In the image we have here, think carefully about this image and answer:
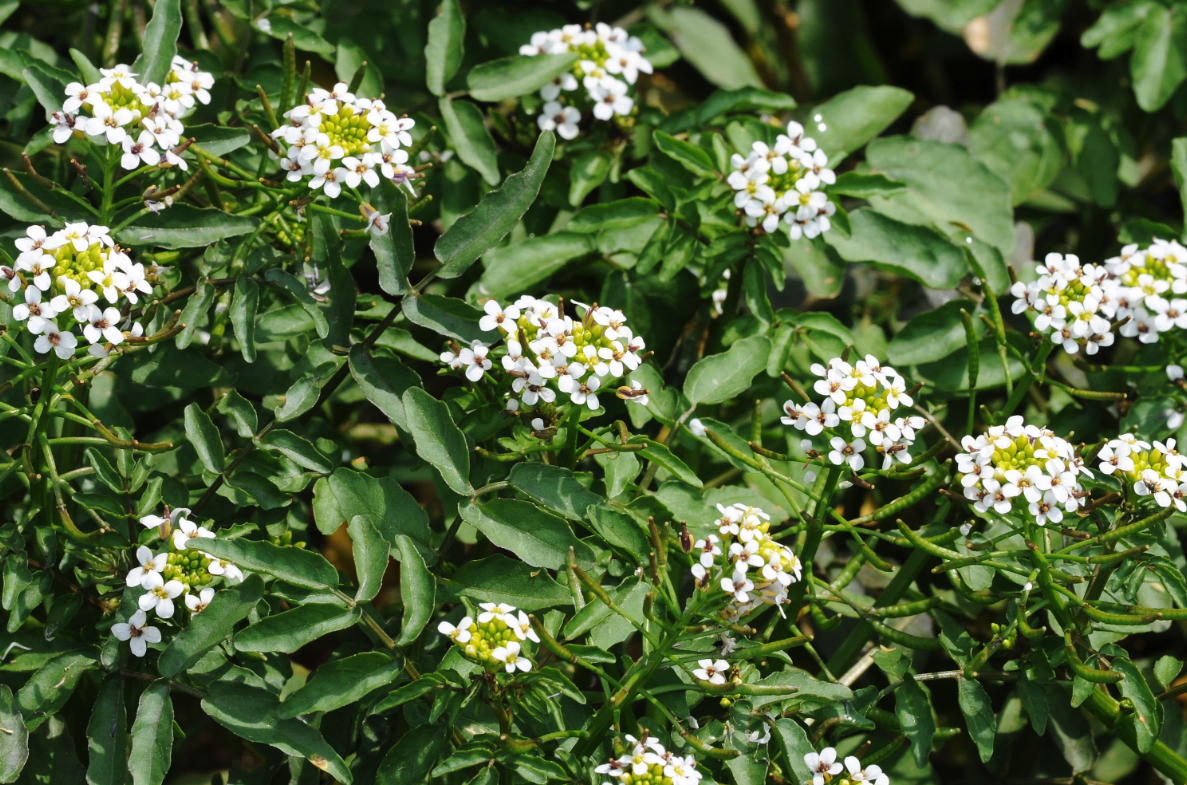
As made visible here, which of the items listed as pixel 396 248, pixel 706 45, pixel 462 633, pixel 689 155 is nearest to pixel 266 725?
pixel 462 633

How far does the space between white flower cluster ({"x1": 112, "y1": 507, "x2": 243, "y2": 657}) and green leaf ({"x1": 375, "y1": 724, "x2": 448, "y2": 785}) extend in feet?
1.40

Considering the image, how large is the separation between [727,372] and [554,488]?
0.54 metres

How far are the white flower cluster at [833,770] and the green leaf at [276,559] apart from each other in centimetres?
92

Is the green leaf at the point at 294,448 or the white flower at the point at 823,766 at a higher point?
the green leaf at the point at 294,448

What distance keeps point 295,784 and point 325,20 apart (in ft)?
6.35

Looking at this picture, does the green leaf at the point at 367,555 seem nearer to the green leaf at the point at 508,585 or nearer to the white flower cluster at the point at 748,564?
the green leaf at the point at 508,585

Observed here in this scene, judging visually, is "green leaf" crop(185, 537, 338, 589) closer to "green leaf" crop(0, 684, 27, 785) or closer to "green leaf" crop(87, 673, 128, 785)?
"green leaf" crop(87, 673, 128, 785)

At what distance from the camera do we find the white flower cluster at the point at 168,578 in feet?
5.76

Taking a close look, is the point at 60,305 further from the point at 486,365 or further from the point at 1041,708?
the point at 1041,708

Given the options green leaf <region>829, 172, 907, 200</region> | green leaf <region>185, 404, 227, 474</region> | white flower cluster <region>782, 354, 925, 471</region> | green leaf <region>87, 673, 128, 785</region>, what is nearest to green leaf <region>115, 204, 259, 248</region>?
green leaf <region>185, 404, 227, 474</region>

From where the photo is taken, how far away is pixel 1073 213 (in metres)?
3.57

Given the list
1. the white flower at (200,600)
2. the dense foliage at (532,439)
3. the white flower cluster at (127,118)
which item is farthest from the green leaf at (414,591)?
the white flower cluster at (127,118)

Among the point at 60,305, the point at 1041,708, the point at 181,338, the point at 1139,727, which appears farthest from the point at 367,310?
the point at 1139,727

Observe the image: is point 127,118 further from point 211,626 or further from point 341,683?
point 341,683
